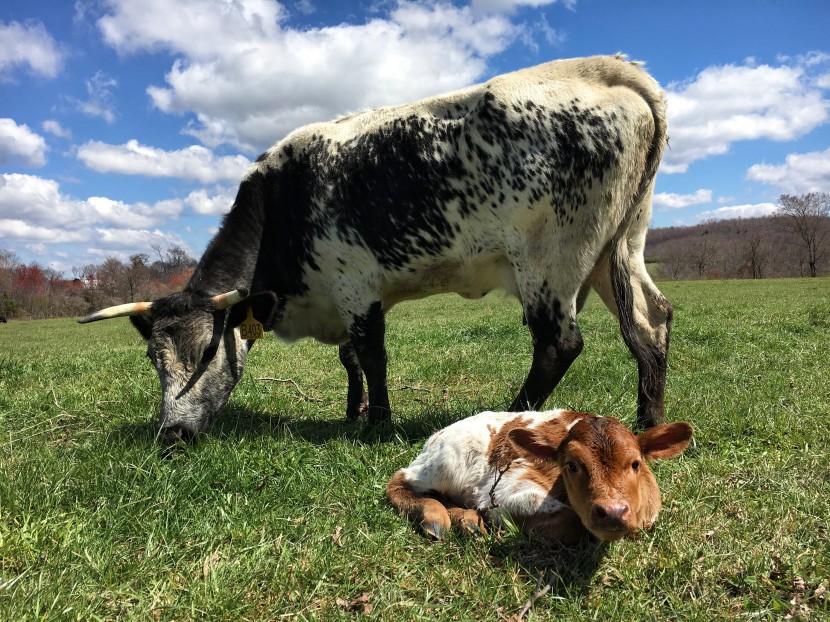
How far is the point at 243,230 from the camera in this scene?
228 inches

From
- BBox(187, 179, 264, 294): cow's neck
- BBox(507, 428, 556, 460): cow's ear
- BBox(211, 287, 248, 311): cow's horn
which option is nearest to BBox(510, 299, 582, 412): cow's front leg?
BBox(507, 428, 556, 460): cow's ear

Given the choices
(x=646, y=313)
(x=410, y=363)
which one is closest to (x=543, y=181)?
(x=646, y=313)

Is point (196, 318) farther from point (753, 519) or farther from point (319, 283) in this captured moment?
point (753, 519)

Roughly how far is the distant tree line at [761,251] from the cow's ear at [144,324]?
92.0m

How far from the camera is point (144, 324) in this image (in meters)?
5.52

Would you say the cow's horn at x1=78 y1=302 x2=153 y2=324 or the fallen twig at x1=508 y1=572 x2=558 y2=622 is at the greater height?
the cow's horn at x1=78 y1=302 x2=153 y2=324

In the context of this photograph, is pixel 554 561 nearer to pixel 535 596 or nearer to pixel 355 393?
pixel 535 596

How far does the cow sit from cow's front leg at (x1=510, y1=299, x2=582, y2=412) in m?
0.01

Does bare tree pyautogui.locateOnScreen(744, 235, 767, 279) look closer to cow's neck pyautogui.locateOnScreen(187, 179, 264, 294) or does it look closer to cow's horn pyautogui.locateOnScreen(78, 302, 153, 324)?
cow's neck pyautogui.locateOnScreen(187, 179, 264, 294)

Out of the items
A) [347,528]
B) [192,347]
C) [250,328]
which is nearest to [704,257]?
[250,328]

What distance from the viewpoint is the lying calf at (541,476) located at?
2688mm

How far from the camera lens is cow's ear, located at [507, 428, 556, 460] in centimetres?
310

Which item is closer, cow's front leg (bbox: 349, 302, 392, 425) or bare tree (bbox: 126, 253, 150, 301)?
cow's front leg (bbox: 349, 302, 392, 425)

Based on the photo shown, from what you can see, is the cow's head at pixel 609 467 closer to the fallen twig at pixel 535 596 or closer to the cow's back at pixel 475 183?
the fallen twig at pixel 535 596
